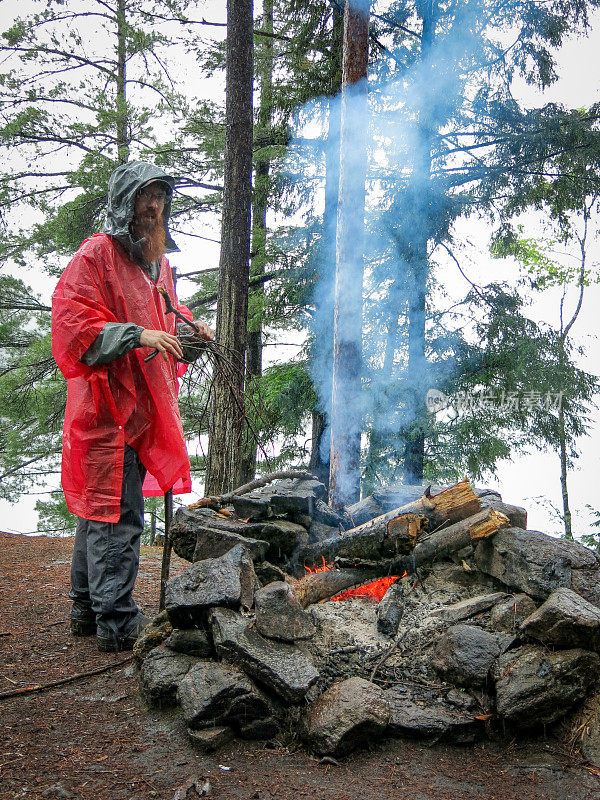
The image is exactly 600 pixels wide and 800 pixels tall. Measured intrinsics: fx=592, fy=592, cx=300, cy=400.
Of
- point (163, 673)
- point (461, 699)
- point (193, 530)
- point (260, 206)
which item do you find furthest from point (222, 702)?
point (260, 206)

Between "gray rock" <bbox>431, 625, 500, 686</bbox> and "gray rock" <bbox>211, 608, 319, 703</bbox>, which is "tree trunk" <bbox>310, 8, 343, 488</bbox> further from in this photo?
"gray rock" <bbox>211, 608, 319, 703</bbox>

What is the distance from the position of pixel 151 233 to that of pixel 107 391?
3.31 ft

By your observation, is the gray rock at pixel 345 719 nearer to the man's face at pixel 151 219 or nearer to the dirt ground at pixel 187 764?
the dirt ground at pixel 187 764

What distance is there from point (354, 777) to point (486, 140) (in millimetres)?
8580

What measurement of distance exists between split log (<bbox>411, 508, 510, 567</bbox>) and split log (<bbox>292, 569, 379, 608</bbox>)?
13.2 inches

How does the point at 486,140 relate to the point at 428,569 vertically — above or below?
above

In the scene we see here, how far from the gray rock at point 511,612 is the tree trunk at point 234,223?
10.3ft

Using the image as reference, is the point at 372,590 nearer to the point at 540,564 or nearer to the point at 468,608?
the point at 468,608

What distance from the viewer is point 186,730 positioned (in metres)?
2.52

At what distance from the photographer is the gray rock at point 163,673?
2746mm

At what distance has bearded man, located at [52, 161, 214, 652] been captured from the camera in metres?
3.26

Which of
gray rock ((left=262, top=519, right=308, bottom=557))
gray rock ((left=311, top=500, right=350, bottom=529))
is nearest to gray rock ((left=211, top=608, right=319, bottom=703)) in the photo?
gray rock ((left=262, top=519, right=308, bottom=557))

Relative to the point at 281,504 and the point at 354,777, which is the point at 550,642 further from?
the point at 281,504

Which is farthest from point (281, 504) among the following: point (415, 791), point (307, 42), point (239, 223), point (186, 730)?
point (307, 42)
